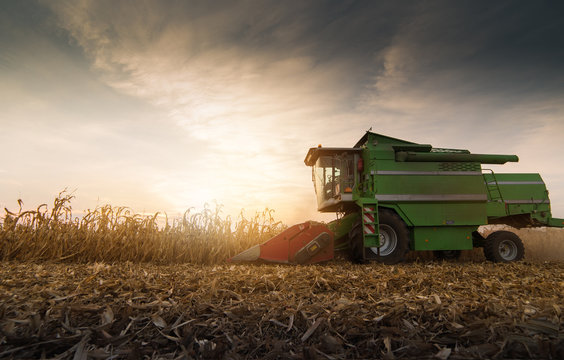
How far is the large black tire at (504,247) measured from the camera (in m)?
8.88

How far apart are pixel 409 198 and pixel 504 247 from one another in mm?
3214

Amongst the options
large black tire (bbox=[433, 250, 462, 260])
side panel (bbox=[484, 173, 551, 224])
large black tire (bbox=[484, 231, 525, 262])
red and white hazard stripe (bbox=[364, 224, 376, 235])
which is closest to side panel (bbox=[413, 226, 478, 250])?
large black tire (bbox=[484, 231, 525, 262])

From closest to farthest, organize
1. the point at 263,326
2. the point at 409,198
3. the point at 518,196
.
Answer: the point at 263,326 < the point at 409,198 < the point at 518,196

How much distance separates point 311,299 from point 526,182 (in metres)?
9.44

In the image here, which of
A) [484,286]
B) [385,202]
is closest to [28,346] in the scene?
[484,286]

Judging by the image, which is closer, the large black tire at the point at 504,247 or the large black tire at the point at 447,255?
the large black tire at the point at 504,247

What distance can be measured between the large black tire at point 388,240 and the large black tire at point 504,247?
265 centimetres

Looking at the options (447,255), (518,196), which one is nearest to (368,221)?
(447,255)

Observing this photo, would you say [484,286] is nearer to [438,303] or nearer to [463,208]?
[438,303]

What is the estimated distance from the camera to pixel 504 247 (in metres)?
9.12

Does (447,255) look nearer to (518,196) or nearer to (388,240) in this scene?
(518,196)

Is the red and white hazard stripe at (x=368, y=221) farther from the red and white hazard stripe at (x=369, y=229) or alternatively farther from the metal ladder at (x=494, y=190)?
the metal ladder at (x=494, y=190)

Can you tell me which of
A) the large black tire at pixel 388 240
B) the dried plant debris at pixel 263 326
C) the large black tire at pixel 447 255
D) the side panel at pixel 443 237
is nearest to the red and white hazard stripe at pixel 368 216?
the large black tire at pixel 388 240

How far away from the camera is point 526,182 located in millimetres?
9688
